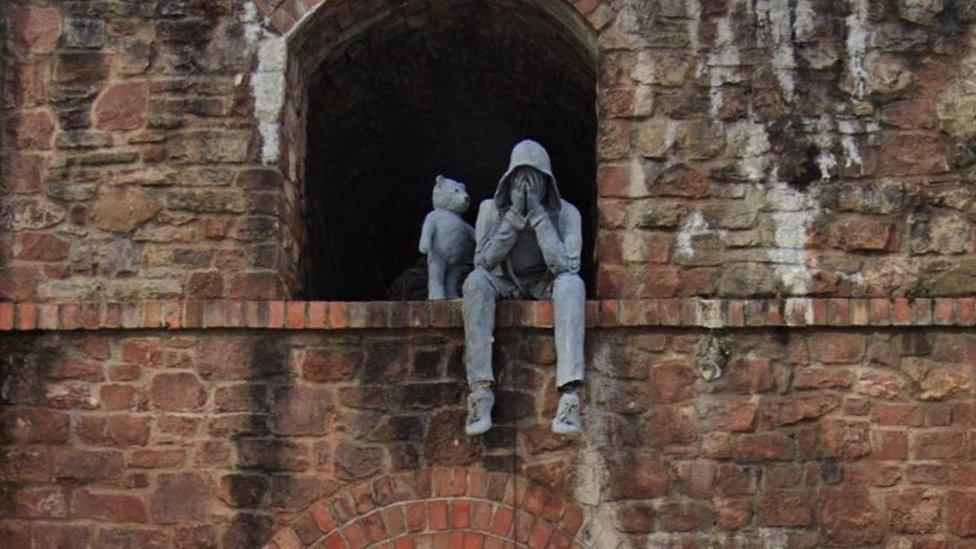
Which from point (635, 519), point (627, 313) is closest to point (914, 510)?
point (635, 519)

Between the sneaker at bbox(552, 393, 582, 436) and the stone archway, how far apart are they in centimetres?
126

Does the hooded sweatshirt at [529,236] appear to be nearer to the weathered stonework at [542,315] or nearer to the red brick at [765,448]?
the weathered stonework at [542,315]

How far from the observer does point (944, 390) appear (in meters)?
6.79

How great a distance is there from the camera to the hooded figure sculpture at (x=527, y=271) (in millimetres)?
6578

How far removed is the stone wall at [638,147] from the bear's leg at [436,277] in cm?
74

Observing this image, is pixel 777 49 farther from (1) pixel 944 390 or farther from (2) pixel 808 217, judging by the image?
(1) pixel 944 390

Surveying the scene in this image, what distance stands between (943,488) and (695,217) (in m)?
1.74

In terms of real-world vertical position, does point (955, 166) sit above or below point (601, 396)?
above

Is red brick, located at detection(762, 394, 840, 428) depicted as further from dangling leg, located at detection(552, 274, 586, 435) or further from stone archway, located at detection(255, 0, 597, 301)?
stone archway, located at detection(255, 0, 597, 301)

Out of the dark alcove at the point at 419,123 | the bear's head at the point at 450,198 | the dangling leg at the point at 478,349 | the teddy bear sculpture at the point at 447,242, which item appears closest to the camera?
the dangling leg at the point at 478,349

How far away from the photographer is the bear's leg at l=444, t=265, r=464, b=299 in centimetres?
713

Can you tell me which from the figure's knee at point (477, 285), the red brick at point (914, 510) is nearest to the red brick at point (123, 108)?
the figure's knee at point (477, 285)

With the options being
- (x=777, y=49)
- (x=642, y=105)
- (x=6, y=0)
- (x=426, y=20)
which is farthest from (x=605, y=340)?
(x=6, y=0)

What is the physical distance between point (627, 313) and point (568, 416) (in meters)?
0.62
